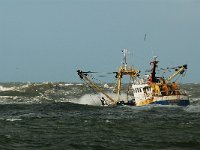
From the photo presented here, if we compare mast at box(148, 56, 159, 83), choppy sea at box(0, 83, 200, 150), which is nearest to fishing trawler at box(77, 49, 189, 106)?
mast at box(148, 56, 159, 83)

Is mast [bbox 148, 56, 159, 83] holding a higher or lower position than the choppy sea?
higher

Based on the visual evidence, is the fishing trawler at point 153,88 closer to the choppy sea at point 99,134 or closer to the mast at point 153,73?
the mast at point 153,73

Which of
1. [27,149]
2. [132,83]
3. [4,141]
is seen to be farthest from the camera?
[132,83]

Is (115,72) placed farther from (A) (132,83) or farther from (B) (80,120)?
(B) (80,120)

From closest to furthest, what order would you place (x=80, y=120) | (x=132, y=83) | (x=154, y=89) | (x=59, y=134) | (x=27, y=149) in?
1. (x=27, y=149)
2. (x=59, y=134)
3. (x=80, y=120)
4. (x=154, y=89)
5. (x=132, y=83)

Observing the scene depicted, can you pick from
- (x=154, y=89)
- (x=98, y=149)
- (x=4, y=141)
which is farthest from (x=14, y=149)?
(x=154, y=89)

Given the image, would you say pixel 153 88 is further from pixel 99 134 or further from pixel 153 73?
pixel 99 134

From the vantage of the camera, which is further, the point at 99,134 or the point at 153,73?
the point at 153,73

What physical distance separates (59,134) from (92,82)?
36004 mm

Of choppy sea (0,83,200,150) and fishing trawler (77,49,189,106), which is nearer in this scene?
choppy sea (0,83,200,150)

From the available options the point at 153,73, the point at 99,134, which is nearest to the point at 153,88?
the point at 153,73

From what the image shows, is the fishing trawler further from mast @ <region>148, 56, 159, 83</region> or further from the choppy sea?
the choppy sea

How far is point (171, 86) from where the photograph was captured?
57188 mm

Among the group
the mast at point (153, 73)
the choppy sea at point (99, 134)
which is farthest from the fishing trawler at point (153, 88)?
the choppy sea at point (99, 134)
